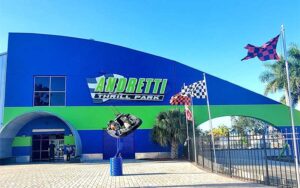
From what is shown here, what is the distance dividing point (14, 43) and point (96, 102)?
30.7 ft

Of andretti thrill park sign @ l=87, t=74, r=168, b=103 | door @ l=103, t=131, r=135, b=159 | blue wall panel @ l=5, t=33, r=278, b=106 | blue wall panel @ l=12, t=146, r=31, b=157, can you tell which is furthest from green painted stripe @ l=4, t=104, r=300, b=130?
blue wall panel @ l=12, t=146, r=31, b=157

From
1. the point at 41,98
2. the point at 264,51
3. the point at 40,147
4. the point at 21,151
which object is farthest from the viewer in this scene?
the point at 40,147

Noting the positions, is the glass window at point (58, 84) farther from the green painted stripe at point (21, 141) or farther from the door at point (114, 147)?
the door at point (114, 147)

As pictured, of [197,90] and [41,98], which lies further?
[41,98]

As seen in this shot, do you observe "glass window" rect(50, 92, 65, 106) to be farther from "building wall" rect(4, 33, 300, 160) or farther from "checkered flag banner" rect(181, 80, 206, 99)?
"checkered flag banner" rect(181, 80, 206, 99)

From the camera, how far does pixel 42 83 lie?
28.7 metres

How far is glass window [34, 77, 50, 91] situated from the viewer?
2856 cm

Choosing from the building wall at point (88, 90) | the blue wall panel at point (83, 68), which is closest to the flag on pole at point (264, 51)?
the building wall at point (88, 90)

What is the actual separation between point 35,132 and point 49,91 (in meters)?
4.09

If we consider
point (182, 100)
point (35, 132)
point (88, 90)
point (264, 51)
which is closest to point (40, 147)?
point (35, 132)

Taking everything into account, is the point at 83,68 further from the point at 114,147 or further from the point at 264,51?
the point at 264,51

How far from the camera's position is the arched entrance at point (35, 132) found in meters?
27.7

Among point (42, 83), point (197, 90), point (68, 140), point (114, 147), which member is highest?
point (42, 83)

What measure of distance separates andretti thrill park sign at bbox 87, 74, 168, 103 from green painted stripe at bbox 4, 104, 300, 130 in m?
0.95
